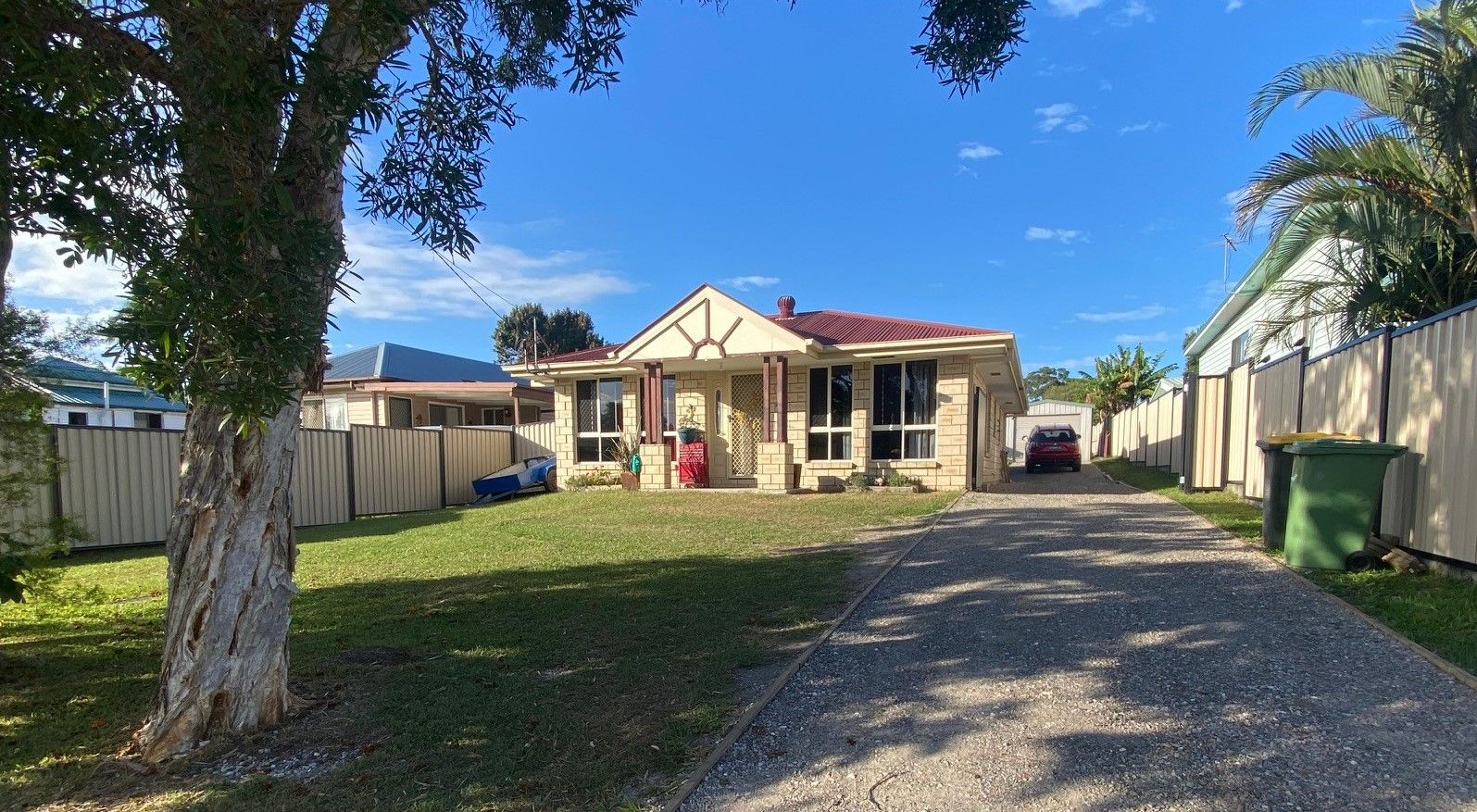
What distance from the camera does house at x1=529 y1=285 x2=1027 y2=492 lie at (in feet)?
47.6

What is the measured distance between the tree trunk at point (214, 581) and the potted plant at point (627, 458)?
41.4 feet

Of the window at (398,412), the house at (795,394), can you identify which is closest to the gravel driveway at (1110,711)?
the house at (795,394)

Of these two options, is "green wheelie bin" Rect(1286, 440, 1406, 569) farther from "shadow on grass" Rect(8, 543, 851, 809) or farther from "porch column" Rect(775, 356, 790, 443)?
"porch column" Rect(775, 356, 790, 443)

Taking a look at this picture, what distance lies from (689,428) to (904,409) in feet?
15.8

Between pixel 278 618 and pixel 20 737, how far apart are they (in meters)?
1.31

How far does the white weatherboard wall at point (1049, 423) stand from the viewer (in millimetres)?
37844

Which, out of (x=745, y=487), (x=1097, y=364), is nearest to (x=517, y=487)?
(x=745, y=487)

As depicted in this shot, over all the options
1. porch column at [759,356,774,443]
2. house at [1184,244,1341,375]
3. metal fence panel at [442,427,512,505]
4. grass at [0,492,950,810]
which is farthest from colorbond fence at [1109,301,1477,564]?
metal fence panel at [442,427,512,505]

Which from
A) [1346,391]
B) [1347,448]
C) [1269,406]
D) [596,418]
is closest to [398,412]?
[596,418]

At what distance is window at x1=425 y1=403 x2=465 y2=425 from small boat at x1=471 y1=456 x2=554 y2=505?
6.87 metres

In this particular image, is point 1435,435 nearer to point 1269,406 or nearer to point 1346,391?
point 1346,391

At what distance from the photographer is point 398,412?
21922 millimetres

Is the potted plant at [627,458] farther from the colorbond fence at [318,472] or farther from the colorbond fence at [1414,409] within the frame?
the colorbond fence at [1414,409]

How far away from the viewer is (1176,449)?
17.7 metres
